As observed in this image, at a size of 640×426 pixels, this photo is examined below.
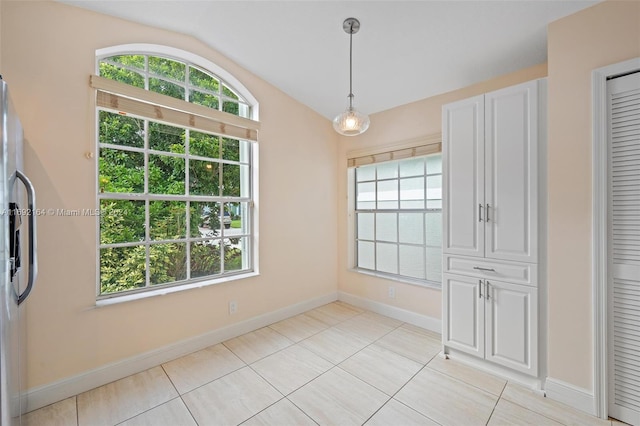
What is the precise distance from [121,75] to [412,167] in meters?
3.00

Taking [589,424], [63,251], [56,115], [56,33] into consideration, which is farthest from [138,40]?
[589,424]

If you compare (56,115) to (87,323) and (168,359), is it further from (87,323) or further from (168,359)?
(168,359)

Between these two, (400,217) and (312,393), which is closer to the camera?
(312,393)

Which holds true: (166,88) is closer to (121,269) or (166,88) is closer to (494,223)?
(121,269)

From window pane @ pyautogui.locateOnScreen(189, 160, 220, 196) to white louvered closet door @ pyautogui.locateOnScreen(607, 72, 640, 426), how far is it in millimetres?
3133

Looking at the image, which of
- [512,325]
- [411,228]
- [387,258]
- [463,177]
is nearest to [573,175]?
[463,177]

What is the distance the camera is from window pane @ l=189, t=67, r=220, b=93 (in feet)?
8.93

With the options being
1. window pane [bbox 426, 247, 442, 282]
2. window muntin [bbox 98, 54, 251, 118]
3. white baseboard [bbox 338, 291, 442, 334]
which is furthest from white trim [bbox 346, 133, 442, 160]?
white baseboard [bbox 338, 291, 442, 334]

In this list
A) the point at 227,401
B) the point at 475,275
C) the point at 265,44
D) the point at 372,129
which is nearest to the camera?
the point at 227,401

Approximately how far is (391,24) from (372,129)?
1.46m

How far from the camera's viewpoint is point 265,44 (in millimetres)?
2549

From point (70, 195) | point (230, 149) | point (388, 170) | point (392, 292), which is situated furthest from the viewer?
point (388, 170)

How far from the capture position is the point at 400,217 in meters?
3.41

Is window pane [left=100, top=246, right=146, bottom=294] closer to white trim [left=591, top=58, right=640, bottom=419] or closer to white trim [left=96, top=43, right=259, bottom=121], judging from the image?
white trim [left=96, top=43, right=259, bottom=121]
